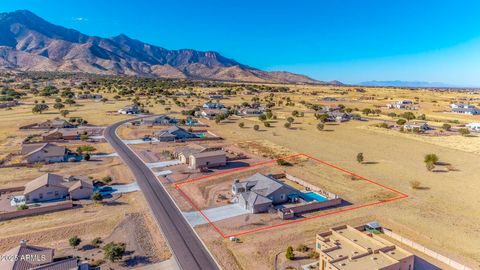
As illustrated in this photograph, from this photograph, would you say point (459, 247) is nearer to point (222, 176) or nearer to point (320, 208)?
point (320, 208)

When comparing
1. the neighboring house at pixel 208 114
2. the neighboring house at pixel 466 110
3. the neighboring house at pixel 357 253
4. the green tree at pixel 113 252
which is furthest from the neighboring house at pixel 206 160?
the neighboring house at pixel 466 110

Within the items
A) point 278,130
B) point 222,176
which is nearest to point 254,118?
point 278,130

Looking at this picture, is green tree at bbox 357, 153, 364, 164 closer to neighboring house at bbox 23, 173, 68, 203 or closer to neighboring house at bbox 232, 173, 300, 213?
neighboring house at bbox 232, 173, 300, 213

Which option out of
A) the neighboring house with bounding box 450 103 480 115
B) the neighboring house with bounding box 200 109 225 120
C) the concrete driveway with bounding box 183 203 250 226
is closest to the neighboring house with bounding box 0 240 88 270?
the concrete driveway with bounding box 183 203 250 226

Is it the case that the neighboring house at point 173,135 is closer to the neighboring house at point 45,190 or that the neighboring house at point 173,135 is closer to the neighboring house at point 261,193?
the neighboring house at point 45,190

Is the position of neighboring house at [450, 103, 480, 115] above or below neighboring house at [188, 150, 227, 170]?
above

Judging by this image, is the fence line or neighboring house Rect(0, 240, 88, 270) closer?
neighboring house Rect(0, 240, 88, 270)
